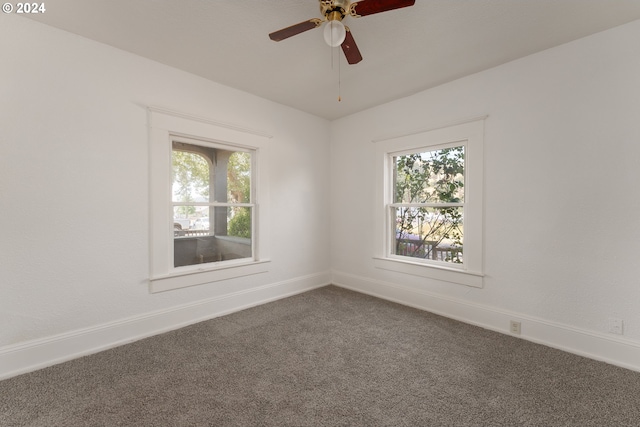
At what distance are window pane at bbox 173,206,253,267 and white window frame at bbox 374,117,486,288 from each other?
1.72 metres

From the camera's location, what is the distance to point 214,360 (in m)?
2.17

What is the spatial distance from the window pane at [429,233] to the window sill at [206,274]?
5.83 ft

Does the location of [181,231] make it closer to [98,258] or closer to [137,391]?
[98,258]

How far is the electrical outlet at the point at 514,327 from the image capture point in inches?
100.0

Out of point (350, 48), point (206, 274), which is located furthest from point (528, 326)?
point (206, 274)

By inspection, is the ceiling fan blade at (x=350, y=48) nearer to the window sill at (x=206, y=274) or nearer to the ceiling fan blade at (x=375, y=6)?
the ceiling fan blade at (x=375, y=6)

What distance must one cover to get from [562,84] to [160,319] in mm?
4149

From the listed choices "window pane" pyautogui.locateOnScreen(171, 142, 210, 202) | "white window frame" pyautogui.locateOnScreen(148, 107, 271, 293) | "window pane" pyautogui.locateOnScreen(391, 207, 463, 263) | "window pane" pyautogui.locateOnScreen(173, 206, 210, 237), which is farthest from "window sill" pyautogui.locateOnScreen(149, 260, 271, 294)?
"window pane" pyautogui.locateOnScreen(391, 207, 463, 263)

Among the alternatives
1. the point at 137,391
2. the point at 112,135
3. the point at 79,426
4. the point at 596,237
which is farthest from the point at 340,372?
the point at 112,135

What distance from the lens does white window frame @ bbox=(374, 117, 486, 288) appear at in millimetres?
2811

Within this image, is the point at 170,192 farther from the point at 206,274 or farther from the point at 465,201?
the point at 465,201

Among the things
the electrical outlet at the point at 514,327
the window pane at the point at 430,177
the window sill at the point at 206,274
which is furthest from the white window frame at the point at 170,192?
the electrical outlet at the point at 514,327

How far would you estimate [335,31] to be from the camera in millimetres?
1649

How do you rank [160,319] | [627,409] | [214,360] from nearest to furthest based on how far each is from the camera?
[627,409], [214,360], [160,319]
